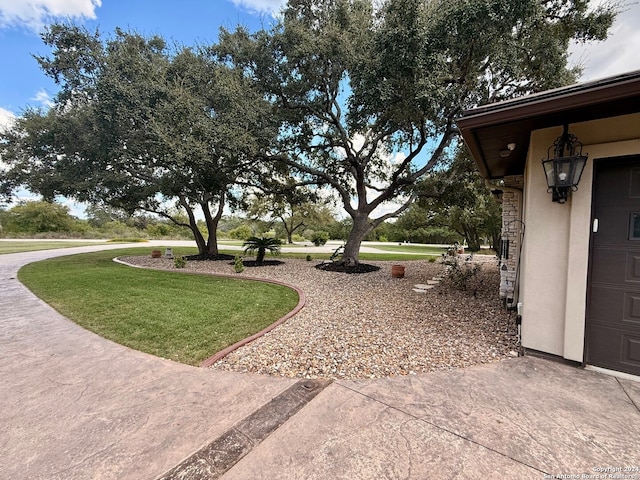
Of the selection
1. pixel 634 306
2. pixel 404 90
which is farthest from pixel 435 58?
pixel 634 306

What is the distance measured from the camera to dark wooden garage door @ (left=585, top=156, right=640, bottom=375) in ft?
8.83

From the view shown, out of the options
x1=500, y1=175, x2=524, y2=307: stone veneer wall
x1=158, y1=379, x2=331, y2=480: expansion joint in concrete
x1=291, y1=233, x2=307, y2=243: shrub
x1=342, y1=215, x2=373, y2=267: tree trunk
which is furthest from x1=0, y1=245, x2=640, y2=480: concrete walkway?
x1=291, y1=233, x2=307, y2=243: shrub

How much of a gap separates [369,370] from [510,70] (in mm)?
7923

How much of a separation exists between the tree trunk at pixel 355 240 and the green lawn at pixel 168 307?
3651 mm

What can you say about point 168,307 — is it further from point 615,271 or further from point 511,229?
point 511,229

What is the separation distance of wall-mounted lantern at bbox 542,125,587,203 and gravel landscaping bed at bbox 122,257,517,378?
1916 millimetres

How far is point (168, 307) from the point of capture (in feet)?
16.4

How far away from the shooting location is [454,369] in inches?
114

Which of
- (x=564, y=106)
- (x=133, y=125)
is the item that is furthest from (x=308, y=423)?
(x=133, y=125)

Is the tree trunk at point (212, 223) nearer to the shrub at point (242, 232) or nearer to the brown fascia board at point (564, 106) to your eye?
the brown fascia board at point (564, 106)

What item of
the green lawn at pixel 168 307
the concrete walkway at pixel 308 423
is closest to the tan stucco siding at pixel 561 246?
the concrete walkway at pixel 308 423

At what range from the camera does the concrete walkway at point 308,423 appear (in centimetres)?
169

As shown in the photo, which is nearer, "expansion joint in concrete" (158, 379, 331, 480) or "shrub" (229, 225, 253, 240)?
"expansion joint in concrete" (158, 379, 331, 480)

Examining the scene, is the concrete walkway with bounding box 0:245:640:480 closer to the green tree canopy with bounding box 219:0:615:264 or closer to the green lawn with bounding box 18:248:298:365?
the green lawn with bounding box 18:248:298:365
